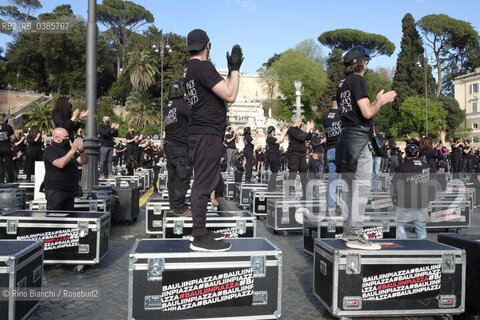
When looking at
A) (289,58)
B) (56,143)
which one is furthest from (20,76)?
(56,143)

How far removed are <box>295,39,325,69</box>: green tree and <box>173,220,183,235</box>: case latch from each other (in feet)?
294

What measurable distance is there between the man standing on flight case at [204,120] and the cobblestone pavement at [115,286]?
1.13m

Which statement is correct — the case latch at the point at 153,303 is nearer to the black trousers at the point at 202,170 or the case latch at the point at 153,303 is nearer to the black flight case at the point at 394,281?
the black trousers at the point at 202,170

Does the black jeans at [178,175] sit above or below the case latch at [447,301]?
above

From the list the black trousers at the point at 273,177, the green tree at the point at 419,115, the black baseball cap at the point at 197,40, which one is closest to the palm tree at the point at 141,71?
the green tree at the point at 419,115

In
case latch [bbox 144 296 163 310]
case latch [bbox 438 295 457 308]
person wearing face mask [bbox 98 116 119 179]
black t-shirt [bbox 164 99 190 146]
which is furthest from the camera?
person wearing face mask [bbox 98 116 119 179]

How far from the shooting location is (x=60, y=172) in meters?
5.69

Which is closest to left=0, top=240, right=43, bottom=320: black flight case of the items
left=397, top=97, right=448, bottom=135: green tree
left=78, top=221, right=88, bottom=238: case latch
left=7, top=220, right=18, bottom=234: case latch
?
left=78, top=221, right=88, bottom=238: case latch

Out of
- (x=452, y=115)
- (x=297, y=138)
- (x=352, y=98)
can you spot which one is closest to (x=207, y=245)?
(x=352, y=98)

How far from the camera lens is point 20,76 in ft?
208

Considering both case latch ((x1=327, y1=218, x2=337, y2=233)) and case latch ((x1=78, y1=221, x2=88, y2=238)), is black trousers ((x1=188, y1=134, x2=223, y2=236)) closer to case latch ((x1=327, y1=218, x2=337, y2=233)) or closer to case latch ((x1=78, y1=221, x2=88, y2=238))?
case latch ((x1=78, y1=221, x2=88, y2=238))

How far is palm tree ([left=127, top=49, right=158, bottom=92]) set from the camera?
2258 inches

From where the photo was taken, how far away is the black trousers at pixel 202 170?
368 centimetres

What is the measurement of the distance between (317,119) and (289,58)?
16652 mm
